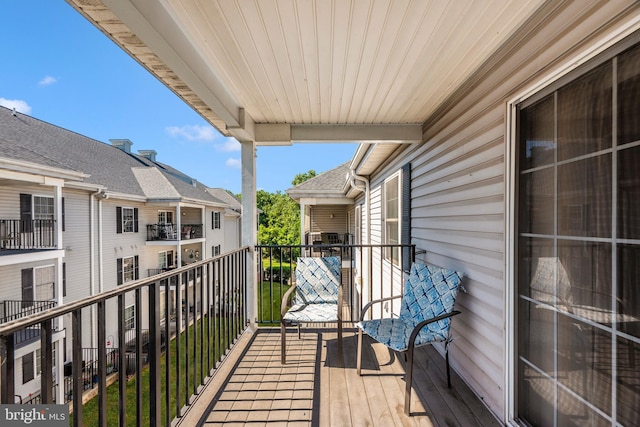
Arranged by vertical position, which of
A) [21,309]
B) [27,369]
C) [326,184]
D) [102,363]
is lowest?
[27,369]

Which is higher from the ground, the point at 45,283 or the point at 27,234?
the point at 27,234

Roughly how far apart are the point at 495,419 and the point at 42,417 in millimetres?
2505

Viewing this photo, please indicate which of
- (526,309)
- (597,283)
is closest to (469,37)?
(597,283)

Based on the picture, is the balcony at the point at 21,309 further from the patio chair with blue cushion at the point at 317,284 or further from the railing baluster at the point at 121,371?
the railing baluster at the point at 121,371

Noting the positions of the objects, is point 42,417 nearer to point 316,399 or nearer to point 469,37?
point 316,399

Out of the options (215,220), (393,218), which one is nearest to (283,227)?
(215,220)

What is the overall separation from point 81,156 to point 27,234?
4.60m

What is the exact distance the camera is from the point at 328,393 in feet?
7.76

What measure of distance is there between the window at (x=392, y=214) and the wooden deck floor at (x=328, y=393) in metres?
2.23

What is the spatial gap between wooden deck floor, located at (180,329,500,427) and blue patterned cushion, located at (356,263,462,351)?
1.32ft

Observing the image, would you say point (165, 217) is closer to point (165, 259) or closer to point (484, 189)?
point (165, 259)

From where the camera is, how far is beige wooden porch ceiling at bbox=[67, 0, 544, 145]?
1.62m

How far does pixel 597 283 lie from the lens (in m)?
1.34

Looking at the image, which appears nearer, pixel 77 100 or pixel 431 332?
pixel 431 332
